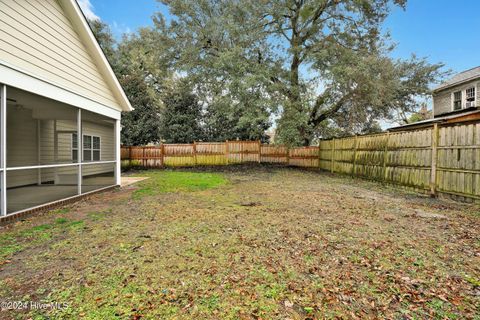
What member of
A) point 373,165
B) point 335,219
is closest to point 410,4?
point 373,165

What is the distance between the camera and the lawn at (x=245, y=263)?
1.91m

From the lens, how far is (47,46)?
4.97m

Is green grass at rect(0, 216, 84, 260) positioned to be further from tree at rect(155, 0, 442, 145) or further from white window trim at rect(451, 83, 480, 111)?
white window trim at rect(451, 83, 480, 111)

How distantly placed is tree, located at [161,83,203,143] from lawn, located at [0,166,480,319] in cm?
1218

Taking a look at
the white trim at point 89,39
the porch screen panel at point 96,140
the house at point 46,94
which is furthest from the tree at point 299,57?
the house at point 46,94

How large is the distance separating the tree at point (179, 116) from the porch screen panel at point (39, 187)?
24.2ft

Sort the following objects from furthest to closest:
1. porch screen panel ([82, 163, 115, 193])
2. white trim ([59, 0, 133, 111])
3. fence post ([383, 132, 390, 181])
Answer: porch screen panel ([82, 163, 115, 193]) < fence post ([383, 132, 390, 181]) < white trim ([59, 0, 133, 111])

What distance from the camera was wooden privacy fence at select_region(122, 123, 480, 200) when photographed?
5.60 metres

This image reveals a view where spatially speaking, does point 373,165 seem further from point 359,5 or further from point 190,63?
point 190,63

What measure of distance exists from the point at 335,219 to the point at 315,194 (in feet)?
8.09

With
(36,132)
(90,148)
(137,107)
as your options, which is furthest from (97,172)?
(137,107)

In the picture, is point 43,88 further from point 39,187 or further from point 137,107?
point 137,107

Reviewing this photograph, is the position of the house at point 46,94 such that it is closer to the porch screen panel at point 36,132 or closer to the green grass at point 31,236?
the porch screen panel at point 36,132

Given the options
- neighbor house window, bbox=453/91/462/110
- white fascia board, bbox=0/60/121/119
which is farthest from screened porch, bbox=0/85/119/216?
neighbor house window, bbox=453/91/462/110
